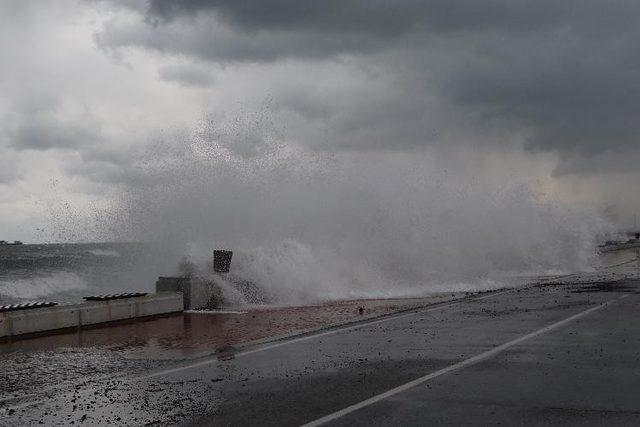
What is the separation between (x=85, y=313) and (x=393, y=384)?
8395mm

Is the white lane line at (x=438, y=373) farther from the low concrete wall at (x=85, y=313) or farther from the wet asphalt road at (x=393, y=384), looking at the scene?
the low concrete wall at (x=85, y=313)

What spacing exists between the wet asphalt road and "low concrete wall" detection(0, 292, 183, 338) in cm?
451

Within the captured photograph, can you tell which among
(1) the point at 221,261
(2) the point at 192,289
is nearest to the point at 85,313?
(2) the point at 192,289

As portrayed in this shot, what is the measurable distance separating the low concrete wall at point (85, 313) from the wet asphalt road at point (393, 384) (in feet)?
14.8

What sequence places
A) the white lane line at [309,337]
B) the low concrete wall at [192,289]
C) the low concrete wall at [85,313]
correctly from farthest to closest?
the low concrete wall at [192,289] < the low concrete wall at [85,313] < the white lane line at [309,337]

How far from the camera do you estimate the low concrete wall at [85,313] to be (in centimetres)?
1263

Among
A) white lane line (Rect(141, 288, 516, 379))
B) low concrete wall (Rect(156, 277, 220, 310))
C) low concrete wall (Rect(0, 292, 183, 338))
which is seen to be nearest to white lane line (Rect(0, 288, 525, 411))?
white lane line (Rect(141, 288, 516, 379))

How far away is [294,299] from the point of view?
2156 centimetres

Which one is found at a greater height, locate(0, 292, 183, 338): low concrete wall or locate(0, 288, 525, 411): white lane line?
locate(0, 292, 183, 338): low concrete wall

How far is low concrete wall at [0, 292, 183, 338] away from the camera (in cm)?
1263

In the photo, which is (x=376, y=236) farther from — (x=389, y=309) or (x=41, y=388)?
(x=41, y=388)

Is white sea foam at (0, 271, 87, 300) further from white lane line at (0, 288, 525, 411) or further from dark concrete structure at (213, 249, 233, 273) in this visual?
white lane line at (0, 288, 525, 411)

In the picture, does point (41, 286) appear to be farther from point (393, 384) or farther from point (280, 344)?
point (393, 384)

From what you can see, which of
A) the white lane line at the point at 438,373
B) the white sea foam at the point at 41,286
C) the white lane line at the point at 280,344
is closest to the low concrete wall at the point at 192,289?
the white lane line at the point at 280,344
